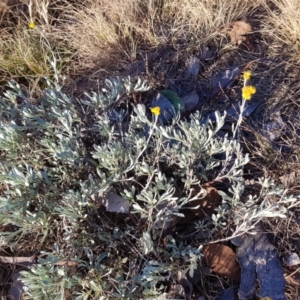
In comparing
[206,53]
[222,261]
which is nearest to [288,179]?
[222,261]

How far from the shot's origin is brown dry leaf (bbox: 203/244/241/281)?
2.11 meters

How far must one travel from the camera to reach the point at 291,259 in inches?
84.6

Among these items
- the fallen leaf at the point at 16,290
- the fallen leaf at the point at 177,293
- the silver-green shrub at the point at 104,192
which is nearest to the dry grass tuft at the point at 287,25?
the silver-green shrub at the point at 104,192

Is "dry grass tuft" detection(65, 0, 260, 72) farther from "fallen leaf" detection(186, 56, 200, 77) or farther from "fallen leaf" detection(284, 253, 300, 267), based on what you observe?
"fallen leaf" detection(284, 253, 300, 267)

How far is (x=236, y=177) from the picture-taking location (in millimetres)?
2176

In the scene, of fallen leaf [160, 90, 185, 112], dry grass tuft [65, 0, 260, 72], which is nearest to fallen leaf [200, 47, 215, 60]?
dry grass tuft [65, 0, 260, 72]

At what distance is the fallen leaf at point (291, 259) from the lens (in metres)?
2.14

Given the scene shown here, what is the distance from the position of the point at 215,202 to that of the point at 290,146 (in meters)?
0.55

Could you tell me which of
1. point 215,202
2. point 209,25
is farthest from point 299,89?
point 215,202

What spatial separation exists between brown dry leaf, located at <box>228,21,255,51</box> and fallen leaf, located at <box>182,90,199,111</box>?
1.62 ft

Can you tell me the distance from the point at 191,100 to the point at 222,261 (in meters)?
0.96

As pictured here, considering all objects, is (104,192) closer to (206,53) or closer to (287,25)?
(206,53)

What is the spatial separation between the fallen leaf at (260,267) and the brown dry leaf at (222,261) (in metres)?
0.03

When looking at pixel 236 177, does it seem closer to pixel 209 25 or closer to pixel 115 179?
pixel 115 179
